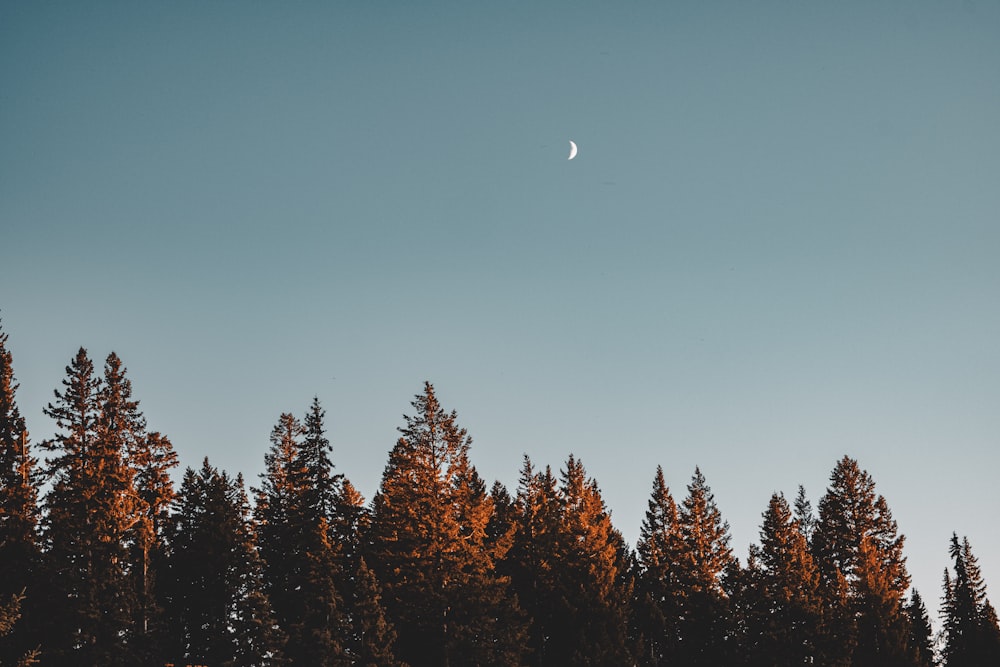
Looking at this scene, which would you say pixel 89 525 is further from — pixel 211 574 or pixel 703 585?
pixel 703 585

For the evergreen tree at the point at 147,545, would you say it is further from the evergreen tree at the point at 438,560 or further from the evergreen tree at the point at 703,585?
the evergreen tree at the point at 703,585

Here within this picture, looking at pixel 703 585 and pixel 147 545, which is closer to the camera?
pixel 147 545

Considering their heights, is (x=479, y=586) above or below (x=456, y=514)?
below

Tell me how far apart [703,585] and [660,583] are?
278cm

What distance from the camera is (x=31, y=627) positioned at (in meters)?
46.5

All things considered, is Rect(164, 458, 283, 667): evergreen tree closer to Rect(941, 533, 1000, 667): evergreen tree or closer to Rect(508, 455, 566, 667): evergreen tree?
Rect(508, 455, 566, 667): evergreen tree

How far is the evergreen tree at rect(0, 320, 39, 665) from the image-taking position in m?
46.3

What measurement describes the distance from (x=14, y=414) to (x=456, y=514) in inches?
919

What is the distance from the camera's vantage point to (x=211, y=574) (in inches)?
2314

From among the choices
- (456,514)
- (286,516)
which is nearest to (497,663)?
(456,514)

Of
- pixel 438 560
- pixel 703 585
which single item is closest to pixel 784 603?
pixel 703 585

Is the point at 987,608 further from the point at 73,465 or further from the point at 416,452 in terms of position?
the point at 73,465

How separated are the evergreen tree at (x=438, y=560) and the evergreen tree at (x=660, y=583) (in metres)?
13.8

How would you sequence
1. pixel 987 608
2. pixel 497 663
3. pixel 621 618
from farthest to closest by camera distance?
pixel 987 608, pixel 621 618, pixel 497 663
